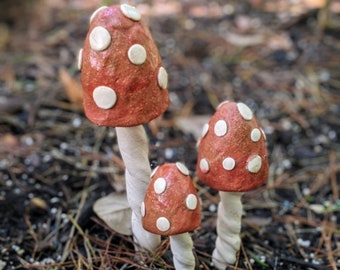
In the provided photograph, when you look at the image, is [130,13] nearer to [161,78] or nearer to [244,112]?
[161,78]

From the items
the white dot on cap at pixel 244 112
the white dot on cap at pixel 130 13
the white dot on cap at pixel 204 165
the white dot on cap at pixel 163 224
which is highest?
the white dot on cap at pixel 130 13

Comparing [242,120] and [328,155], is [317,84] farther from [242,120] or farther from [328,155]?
[242,120]

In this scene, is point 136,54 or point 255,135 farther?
point 255,135

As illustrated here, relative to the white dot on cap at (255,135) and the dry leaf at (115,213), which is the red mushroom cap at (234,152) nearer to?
the white dot on cap at (255,135)

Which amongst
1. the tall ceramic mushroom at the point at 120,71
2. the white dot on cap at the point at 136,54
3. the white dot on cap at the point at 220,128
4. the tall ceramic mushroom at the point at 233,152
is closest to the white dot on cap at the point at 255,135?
the tall ceramic mushroom at the point at 233,152

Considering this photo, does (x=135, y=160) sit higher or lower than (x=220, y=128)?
lower

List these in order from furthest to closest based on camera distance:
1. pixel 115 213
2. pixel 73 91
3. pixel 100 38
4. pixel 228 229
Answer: pixel 73 91 < pixel 115 213 < pixel 228 229 < pixel 100 38

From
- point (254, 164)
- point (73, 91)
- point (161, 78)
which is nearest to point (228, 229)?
point (254, 164)
